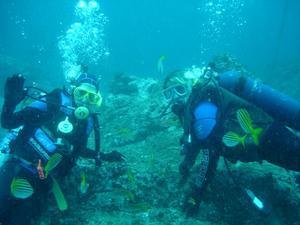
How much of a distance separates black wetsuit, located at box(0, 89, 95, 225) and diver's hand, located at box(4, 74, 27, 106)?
10 centimetres

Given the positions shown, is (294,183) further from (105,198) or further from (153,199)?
(105,198)

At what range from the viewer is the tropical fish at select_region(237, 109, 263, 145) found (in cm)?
378

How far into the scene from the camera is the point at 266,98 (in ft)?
14.0

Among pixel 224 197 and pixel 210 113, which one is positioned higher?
pixel 210 113

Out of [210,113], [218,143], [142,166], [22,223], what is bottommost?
[22,223]

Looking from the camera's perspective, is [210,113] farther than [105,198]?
No

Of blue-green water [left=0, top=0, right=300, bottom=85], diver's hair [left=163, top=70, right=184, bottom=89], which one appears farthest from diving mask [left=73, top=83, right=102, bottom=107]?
blue-green water [left=0, top=0, right=300, bottom=85]

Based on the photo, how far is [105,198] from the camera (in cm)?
521

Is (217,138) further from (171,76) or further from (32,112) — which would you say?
(32,112)

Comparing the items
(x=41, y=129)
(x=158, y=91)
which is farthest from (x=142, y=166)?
(x=158, y=91)

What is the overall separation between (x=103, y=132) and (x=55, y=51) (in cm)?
3801

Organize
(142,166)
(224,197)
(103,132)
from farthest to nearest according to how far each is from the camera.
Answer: (103,132)
(142,166)
(224,197)

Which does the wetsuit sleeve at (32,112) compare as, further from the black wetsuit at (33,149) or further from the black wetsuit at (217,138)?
the black wetsuit at (217,138)

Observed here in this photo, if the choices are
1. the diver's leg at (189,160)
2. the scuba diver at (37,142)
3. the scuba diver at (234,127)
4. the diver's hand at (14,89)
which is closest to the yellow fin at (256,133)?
the scuba diver at (234,127)
